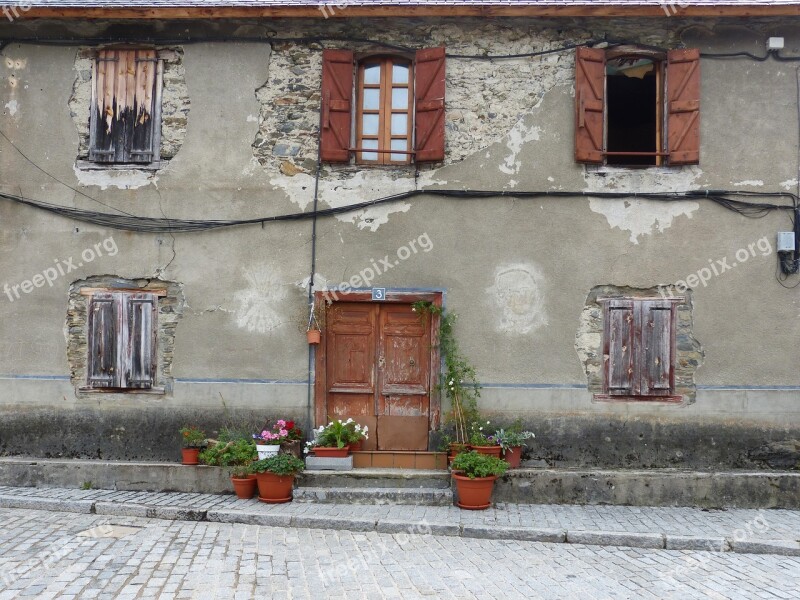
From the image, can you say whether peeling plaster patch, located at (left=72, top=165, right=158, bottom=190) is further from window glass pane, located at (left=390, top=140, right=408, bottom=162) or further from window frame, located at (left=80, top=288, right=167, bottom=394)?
window glass pane, located at (left=390, top=140, right=408, bottom=162)

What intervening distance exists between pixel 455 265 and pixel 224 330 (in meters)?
3.09

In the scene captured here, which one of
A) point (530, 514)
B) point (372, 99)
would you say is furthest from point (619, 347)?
point (372, 99)

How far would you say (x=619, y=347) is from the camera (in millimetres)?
8852

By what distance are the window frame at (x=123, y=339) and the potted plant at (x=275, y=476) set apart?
1899 millimetres

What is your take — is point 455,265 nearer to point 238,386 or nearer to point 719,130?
point 238,386

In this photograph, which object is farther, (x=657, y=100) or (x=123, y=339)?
(x=657, y=100)

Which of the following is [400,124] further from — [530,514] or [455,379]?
[530,514]

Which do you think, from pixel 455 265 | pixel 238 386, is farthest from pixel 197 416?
pixel 455 265

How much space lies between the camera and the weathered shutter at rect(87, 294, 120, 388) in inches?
355

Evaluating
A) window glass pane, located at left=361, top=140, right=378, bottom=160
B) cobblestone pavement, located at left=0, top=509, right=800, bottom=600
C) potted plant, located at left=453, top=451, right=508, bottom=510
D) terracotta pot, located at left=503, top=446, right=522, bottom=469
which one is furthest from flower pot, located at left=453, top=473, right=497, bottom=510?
window glass pane, located at left=361, top=140, right=378, bottom=160

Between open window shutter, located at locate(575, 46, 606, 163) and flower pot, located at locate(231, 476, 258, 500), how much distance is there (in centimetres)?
564

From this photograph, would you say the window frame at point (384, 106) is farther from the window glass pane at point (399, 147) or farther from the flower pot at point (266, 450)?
the flower pot at point (266, 450)

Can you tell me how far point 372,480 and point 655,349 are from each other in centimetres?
390

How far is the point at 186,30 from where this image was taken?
912 centimetres
